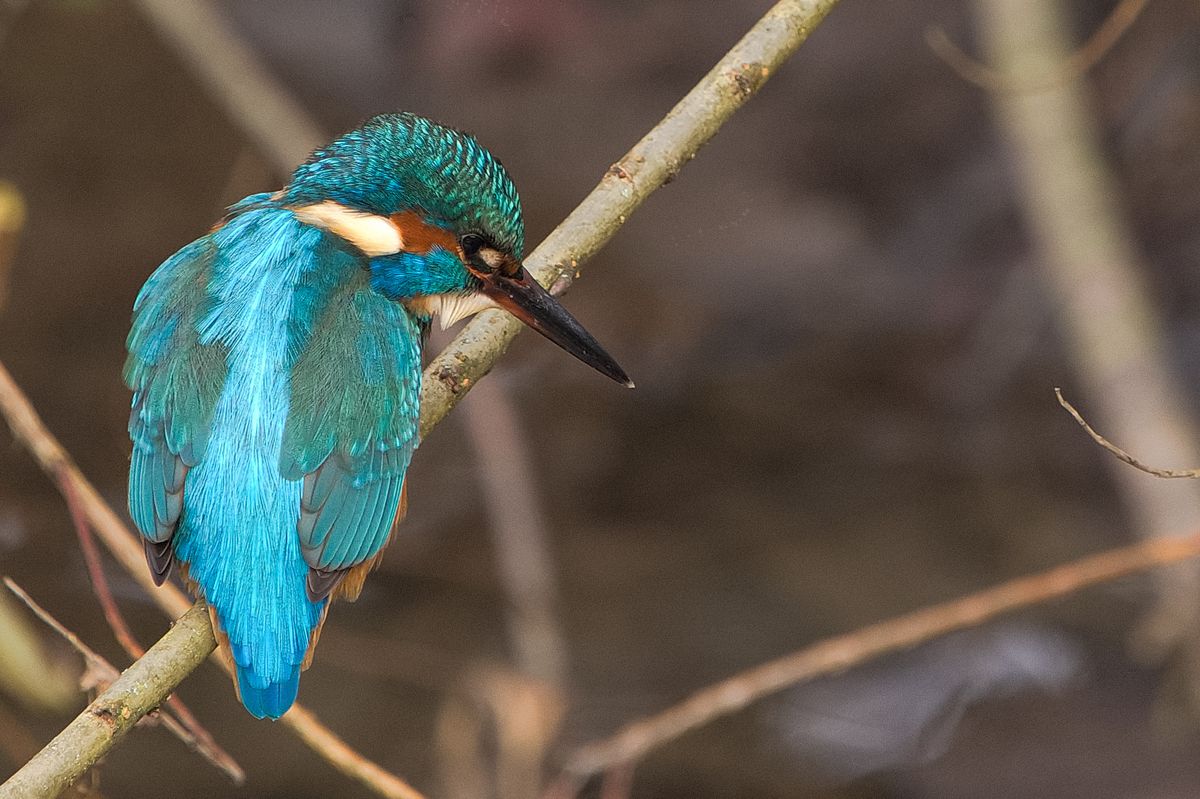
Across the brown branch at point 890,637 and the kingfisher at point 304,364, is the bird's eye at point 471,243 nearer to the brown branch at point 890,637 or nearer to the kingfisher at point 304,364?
the kingfisher at point 304,364

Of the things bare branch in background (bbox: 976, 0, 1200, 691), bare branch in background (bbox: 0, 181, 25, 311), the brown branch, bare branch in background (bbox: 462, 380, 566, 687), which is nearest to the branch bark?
bare branch in background (bbox: 0, 181, 25, 311)

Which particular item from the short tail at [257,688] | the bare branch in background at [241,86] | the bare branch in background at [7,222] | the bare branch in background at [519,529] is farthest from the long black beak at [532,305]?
the bare branch in background at [241,86]

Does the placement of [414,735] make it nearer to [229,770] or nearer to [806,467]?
[806,467]

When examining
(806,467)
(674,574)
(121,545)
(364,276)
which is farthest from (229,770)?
(806,467)

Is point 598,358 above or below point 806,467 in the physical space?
below

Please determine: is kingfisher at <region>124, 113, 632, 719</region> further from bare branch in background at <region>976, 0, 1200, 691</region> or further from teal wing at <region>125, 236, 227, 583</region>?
bare branch in background at <region>976, 0, 1200, 691</region>

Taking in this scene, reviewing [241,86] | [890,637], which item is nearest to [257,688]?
[890,637]
